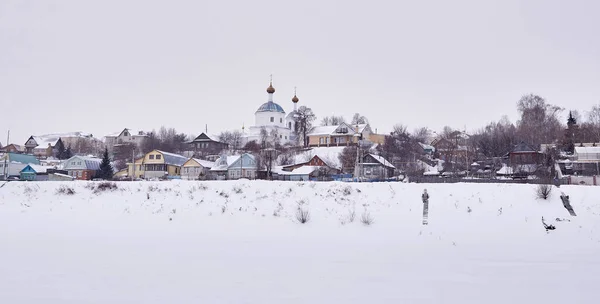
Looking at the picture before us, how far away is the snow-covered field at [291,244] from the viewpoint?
8.84 metres

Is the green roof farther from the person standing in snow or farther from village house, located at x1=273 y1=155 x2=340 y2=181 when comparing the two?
the person standing in snow

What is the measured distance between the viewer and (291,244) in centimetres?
1438

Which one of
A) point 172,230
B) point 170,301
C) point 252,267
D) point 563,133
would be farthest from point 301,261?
point 563,133

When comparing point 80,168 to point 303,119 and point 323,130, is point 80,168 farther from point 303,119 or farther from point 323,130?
point 303,119

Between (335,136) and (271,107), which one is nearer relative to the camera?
(335,136)

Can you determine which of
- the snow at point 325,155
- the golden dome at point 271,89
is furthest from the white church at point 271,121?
the snow at point 325,155

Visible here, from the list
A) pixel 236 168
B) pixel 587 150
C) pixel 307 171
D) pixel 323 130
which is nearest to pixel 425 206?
pixel 307 171

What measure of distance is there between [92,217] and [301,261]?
12.3 metres

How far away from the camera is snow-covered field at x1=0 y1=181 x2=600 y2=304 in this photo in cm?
884

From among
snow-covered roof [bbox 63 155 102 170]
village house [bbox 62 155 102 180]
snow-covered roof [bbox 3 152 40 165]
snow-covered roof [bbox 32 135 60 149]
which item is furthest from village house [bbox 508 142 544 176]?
snow-covered roof [bbox 32 135 60 149]

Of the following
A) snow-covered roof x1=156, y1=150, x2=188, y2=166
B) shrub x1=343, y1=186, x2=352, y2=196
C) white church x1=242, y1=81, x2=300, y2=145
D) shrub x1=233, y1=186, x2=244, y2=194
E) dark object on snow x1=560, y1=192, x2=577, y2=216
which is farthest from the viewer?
white church x1=242, y1=81, x2=300, y2=145

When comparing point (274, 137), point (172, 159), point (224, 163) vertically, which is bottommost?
point (224, 163)

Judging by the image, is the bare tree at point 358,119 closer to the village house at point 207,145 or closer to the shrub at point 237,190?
the village house at point 207,145

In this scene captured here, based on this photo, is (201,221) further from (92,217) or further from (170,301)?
(170,301)
